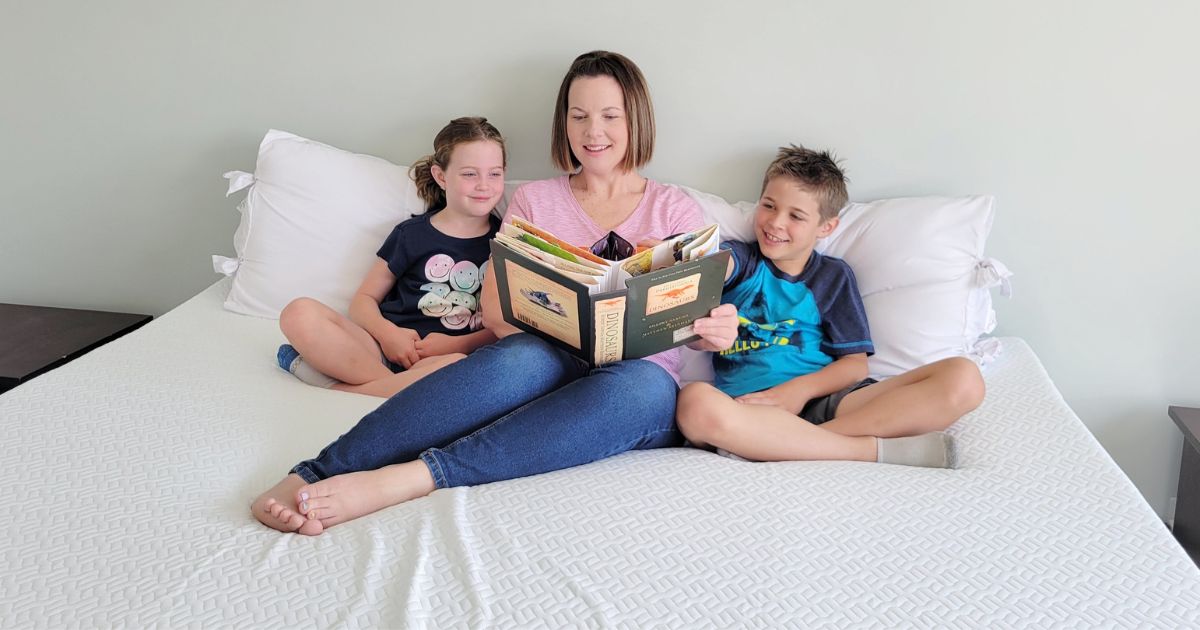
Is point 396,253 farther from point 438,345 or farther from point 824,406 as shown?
point 824,406

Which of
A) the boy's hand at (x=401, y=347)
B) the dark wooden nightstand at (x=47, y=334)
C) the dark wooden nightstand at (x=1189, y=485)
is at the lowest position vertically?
the dark wooden nightstand at (x=1189, y=485)

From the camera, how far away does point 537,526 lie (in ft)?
3.98

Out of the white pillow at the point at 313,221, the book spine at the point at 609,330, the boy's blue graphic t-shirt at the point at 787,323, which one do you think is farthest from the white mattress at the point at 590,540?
the white pillow at the point at 313,221

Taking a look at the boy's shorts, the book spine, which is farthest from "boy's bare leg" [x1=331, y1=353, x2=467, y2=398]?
the boy's shorts

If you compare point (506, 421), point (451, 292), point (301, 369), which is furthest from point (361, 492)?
point (451, 292)

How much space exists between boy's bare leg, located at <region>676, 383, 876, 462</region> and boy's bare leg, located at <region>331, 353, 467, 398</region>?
0.46 meters

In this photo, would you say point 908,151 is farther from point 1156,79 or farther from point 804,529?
point 804,529

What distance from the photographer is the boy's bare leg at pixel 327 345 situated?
174 centimetres

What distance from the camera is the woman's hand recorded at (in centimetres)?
148

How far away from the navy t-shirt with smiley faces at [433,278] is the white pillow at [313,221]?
91 millimetres

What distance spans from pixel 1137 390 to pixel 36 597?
6.31 ft

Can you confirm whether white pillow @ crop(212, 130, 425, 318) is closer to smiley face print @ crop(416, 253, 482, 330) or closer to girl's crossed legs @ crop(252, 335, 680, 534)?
smiley face print @ crop(416, 253, 482, 330)

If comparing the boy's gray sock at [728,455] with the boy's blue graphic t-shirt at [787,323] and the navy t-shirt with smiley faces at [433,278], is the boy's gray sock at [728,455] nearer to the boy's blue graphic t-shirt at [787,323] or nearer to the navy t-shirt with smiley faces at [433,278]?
the boy's blue graphic t-shirt at [787,323]

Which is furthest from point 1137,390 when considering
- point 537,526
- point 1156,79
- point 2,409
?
point 2,409
